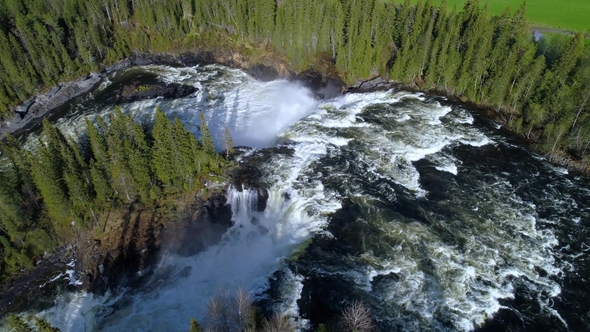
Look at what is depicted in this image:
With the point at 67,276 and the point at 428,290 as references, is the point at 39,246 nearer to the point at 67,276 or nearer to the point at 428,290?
the point at 67,276

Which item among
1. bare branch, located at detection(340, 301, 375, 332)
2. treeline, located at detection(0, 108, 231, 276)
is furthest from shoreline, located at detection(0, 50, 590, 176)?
bare branch, located at detection(340, 301, 375, 332)

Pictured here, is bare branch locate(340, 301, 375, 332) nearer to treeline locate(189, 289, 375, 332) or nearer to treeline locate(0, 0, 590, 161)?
treeline locate(189, 289, 375, 332)

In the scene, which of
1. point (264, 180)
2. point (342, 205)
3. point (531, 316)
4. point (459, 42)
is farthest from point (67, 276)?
point (459, 42)

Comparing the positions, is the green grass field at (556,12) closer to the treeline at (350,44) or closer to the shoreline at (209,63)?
the treeline at (350,44)

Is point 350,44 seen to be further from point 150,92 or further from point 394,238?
point 394,238

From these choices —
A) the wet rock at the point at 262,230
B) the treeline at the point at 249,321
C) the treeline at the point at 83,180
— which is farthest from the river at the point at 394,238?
the treeline at the point at 83,180

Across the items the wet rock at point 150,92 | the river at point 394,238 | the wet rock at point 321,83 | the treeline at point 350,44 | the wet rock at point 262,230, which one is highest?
the treeline at point 350,44

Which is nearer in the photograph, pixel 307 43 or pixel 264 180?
pixel 264 180
